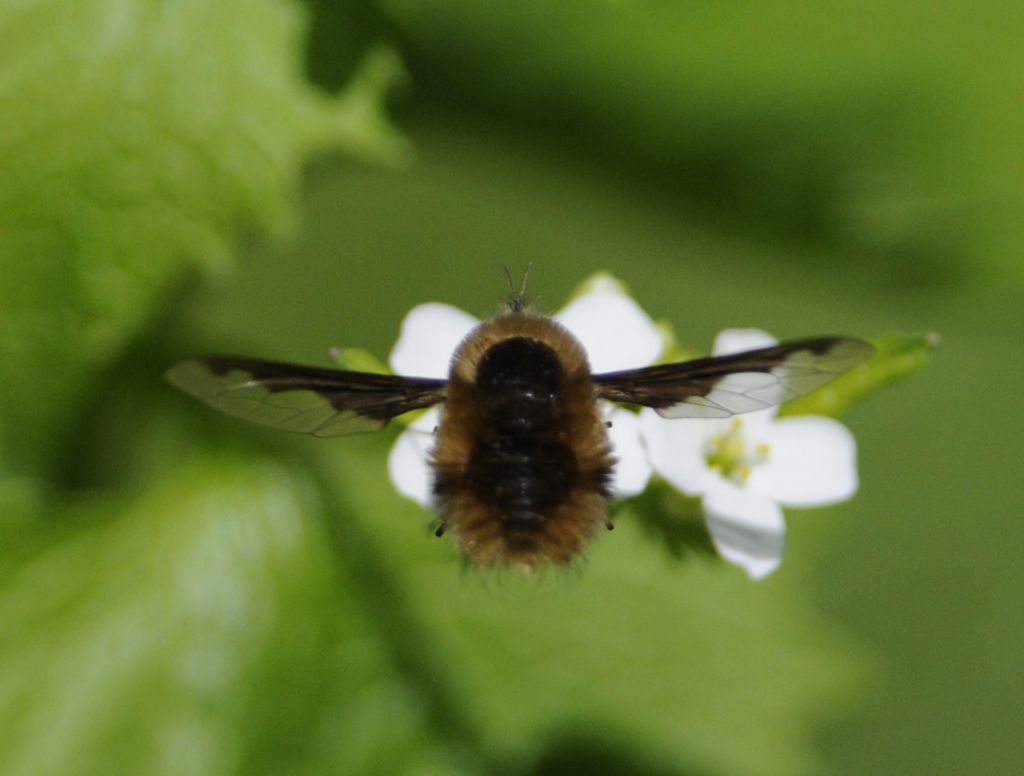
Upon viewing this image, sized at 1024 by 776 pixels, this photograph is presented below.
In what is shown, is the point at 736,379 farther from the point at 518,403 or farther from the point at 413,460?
A: the point at 413,460

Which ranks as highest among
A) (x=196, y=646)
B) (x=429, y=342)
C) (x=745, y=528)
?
(x=429, y=342)

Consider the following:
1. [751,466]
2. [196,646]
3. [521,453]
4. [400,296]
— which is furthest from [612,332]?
[400,296]

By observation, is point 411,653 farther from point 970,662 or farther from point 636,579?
point 970,662

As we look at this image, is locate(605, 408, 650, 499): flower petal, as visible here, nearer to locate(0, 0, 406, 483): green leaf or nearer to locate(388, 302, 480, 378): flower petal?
locate(388, 302, 480, 378): flower petal

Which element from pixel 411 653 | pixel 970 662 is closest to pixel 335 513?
pixel 411 653

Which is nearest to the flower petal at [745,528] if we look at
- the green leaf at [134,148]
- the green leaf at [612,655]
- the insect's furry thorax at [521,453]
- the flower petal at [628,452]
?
the flower petal at [628,452]

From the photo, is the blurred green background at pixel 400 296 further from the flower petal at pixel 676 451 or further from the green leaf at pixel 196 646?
the flower petal at pixel 676 451
